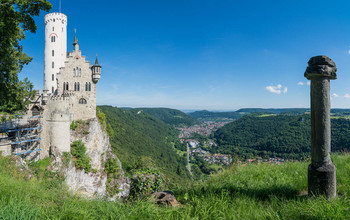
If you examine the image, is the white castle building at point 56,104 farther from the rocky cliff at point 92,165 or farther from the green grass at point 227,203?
the green grass at point 227,203

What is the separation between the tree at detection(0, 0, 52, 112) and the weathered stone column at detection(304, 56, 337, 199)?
37.6 feet

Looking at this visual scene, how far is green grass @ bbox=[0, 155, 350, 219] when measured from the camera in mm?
3086

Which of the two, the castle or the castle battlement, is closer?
the castle

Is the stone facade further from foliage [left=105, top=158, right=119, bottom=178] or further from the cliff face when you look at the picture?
foliage [left=105, top=158, right=119, bottom=178]

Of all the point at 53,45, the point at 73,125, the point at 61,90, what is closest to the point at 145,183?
the point at 73,125

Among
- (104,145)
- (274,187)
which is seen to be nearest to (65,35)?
(104,145)

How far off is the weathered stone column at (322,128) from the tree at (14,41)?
37.6 feet

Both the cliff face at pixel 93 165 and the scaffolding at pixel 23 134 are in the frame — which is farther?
the cliff face at pixel 93 165

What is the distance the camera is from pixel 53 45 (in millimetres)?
25984

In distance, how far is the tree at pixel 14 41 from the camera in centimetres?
806

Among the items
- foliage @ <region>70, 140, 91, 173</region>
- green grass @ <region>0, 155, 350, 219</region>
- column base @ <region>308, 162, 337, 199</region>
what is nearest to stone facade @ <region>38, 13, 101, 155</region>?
foliage @ <region>70, 140, 91, 173</region>

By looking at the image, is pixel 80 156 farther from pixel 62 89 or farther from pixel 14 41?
pixel 14 41

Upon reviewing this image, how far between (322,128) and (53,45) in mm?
32550

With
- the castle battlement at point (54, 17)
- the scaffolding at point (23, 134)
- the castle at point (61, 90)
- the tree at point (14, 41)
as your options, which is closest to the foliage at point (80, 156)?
the castle at point (61, 90)
